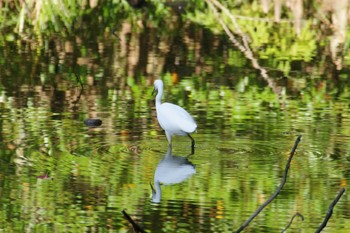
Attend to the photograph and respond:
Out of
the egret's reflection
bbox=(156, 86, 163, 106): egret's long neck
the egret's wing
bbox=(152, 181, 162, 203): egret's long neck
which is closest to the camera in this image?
bbox=(152, 181, 162, 203): egret's long neck

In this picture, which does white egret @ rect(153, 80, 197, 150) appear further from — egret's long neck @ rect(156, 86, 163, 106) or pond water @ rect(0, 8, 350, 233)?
egret's long neck @ rect(156, 86, 163, 106)

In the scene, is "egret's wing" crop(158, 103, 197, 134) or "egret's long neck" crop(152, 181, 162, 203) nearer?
"egret's long neck" crop(152, 181, 162, 203)

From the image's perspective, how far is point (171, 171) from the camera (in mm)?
8781

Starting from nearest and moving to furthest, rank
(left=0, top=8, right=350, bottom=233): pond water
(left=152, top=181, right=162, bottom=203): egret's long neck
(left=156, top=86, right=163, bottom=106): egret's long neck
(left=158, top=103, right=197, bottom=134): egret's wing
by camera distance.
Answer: (left=0, top=8, right=350, bottom=233): pond water < (left=152, top=181, right=162, bottom=203): egret's long neck < (left=158, top=103, right=197, bottom=134): egret's wing < (left=156, top=86, right=163, bottom=106): egret's long neck

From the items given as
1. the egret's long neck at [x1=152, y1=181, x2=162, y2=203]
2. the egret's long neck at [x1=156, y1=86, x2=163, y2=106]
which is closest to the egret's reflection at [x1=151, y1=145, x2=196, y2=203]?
the egret's long neck at [x1=152, y1=181, x2=162, y2=203]

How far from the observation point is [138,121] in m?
10.6

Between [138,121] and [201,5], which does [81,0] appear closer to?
[201,5]

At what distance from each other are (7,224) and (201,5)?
1405cm

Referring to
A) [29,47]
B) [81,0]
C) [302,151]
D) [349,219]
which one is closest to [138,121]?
[302,151]

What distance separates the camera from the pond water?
7.60 meters

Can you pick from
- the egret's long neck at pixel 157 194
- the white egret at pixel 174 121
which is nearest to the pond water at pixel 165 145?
the egret's long neck at pixel 157 194

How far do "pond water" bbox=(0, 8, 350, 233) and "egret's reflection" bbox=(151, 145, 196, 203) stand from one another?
0.04 feet


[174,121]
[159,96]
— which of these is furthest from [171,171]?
[159,96]

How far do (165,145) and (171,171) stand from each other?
3.08ft
